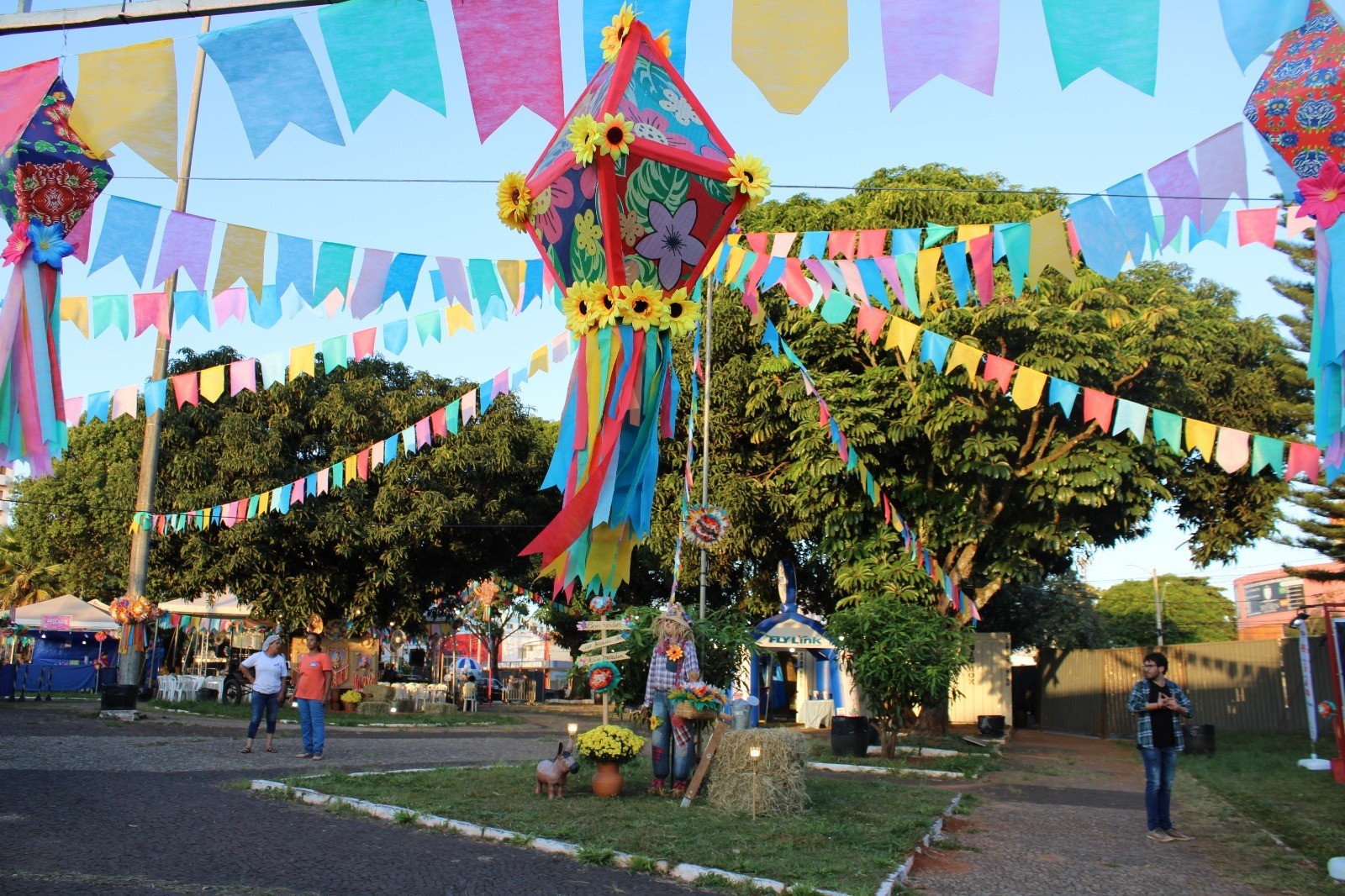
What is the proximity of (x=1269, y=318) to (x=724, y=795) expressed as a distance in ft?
66.8

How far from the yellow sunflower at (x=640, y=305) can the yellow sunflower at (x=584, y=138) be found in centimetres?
96

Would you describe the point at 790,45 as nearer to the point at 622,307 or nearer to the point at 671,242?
the point at 671,242

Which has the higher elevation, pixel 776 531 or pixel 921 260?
pixel 921 260

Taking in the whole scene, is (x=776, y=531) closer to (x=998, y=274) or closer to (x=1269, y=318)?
(x=998, y=274)

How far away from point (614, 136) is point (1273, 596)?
38125 mm

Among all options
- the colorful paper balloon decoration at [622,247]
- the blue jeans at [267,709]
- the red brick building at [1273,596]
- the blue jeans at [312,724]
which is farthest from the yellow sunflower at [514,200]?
the red brick building at [1273,596]

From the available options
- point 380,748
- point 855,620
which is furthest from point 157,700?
point 855,620

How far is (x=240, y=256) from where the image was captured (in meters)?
9.25

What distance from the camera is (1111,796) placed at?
11164 millimetres

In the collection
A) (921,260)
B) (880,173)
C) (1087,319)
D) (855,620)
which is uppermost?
(880,173)

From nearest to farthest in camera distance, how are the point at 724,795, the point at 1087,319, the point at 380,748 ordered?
the point at 724,795
the point at 380,748
the point at 1087,319

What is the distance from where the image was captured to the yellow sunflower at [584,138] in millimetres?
6996

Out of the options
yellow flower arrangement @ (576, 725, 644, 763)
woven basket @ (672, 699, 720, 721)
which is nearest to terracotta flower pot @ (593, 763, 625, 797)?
yellow flower arrangement @ (576, 725, 644, 763)

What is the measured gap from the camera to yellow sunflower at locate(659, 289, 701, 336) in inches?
297
